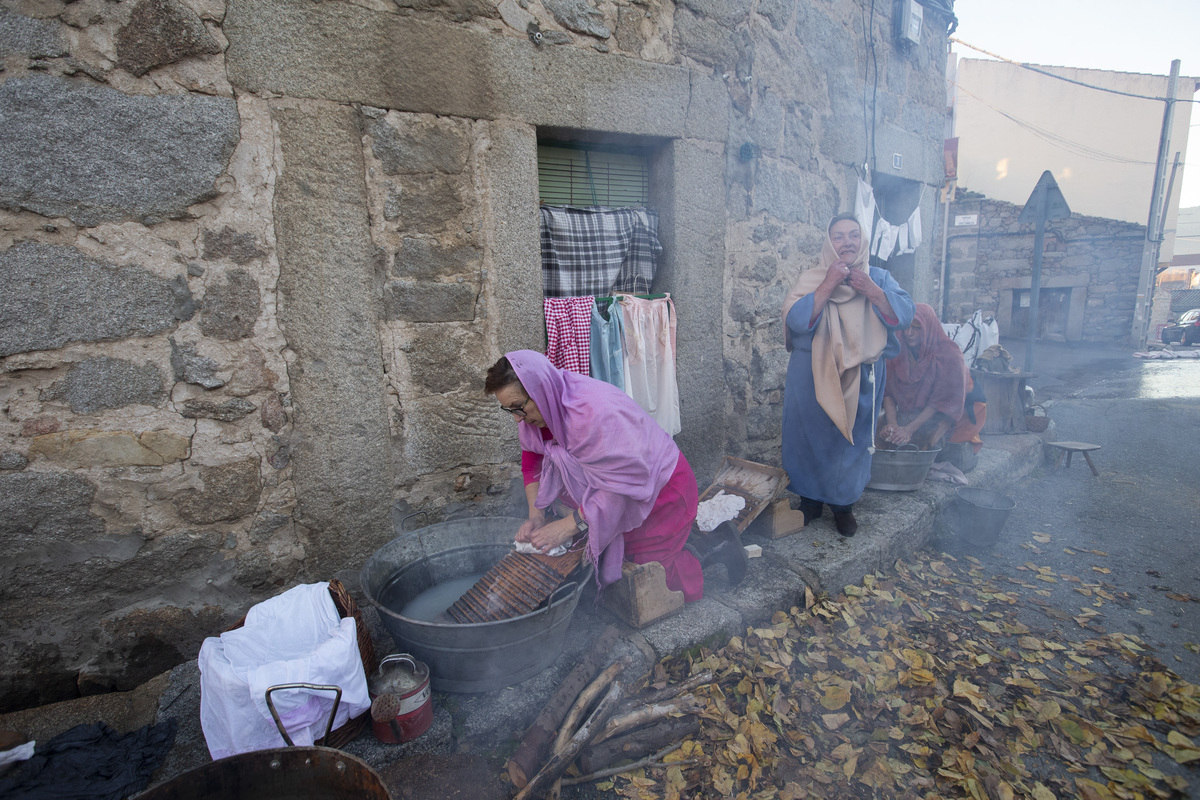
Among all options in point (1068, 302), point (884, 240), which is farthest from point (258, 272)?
point (1068, 302)

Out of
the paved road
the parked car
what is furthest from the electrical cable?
the paved road

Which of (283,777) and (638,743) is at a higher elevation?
(283,777)

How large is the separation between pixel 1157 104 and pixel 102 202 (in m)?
32.6

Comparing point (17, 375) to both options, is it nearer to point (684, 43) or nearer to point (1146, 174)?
point (684, 43)

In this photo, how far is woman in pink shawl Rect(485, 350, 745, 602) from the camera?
2611 mm

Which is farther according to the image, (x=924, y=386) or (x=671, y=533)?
(x=924, y=386)

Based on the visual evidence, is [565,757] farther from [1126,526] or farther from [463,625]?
[1126,526]

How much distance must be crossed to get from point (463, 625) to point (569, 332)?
→ 201 cm

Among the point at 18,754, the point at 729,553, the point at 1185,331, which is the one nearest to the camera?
the point at 18,754

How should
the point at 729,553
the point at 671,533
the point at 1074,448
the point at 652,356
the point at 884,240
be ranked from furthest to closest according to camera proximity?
the point at 884,240 < the point at 1074,448 < the point at 652,356 < the point at 729,553 < the point at 671,533

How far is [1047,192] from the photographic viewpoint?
23.2 ft

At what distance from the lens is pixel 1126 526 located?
14.6 feet

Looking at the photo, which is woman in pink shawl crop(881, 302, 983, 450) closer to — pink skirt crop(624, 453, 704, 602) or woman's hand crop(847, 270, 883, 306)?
woman's hand crop(847, 270, 883, 306)

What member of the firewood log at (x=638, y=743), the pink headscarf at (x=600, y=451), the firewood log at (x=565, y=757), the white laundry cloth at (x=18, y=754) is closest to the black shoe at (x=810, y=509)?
the pink headscarf at (x=600, y=451)
